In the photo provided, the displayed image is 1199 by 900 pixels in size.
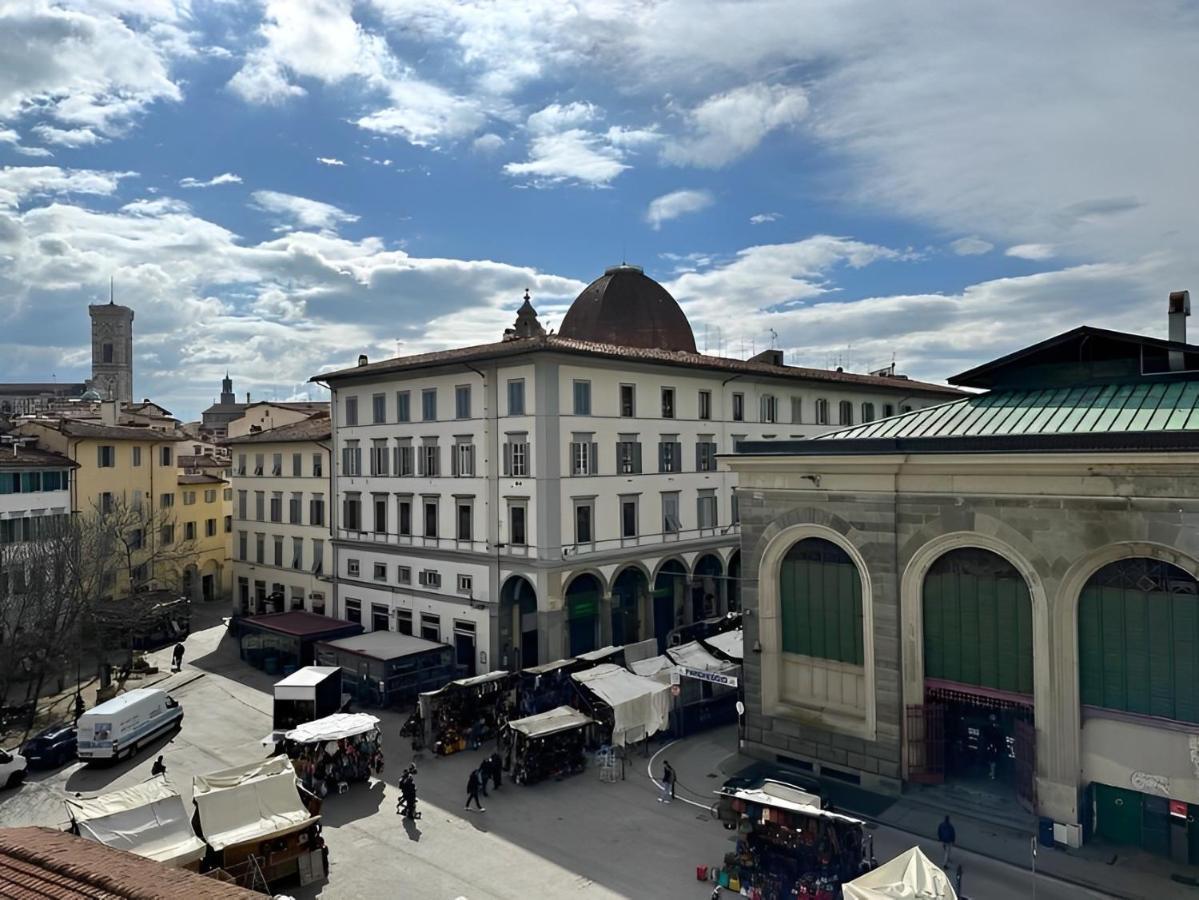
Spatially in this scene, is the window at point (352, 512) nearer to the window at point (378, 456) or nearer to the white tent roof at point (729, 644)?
the window at point (378, 456)

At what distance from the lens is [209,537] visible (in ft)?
193

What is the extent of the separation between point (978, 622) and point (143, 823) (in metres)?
20.1

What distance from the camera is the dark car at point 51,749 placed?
2614 cm

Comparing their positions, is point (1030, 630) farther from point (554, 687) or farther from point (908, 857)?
point (554, 687)

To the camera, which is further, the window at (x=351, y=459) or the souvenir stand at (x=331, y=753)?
the window at (x=351, y=459)

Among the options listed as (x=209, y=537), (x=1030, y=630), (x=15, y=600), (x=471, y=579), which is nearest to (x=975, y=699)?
(x=1030, y=630)

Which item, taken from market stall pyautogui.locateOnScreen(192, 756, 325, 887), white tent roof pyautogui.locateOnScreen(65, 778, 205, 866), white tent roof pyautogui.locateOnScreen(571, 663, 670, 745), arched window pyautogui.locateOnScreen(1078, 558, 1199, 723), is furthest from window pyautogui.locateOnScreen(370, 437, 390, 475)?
arched window pyautogui.locateOnScreen(1078, 558, 1199, 723)

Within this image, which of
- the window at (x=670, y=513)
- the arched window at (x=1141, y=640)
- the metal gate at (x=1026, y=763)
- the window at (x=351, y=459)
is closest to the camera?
the arched window at (x=1141, y=640)

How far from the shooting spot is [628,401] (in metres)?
37.7

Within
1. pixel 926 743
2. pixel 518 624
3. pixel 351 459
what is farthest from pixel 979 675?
pixel 351 459

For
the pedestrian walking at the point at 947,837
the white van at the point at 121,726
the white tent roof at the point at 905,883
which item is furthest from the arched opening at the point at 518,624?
the white tent roof at the point at 905,883

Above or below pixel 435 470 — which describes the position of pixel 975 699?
below

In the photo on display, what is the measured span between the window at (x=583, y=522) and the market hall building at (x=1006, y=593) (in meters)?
11.3

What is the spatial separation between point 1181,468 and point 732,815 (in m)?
13.0
